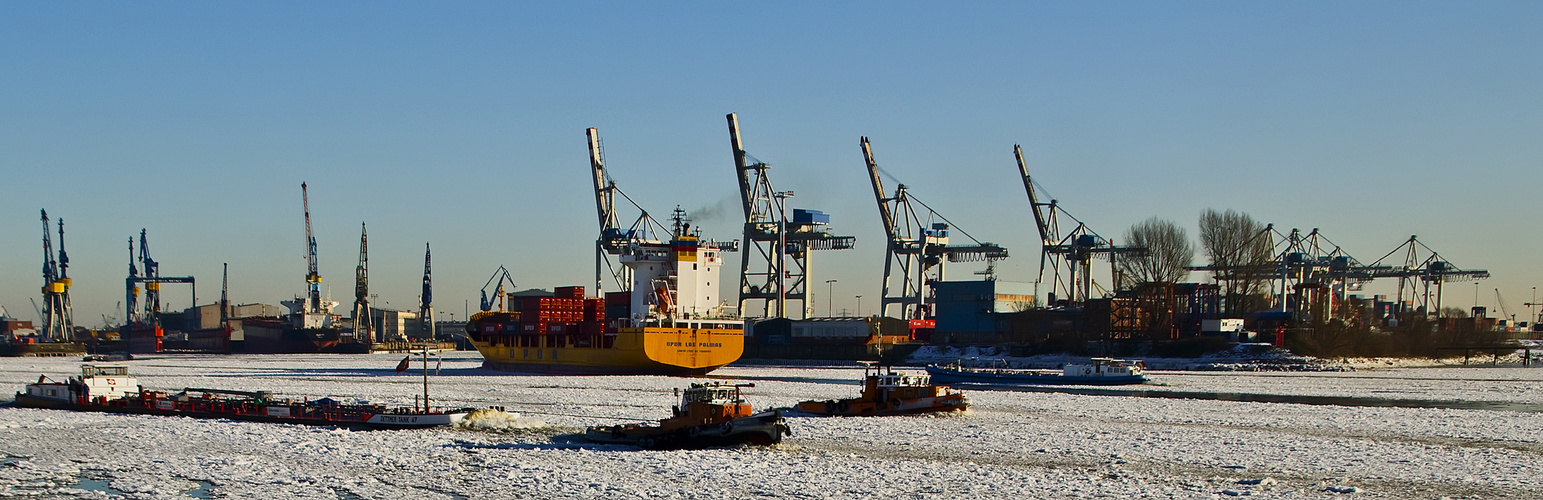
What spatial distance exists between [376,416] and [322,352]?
12639cm

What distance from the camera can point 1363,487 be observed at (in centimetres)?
2539

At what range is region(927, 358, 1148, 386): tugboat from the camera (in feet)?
203

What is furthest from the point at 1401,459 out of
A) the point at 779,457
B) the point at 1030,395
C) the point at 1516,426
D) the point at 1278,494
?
the point at 1030,395

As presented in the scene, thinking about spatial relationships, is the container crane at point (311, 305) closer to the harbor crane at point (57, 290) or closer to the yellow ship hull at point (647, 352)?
the harbor crane at point (57, 290)

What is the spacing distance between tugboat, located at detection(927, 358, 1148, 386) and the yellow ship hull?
13.8 meters

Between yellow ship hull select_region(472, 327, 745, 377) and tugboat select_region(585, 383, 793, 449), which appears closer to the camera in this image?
tugboat select_region(585, 383, 793, 449)

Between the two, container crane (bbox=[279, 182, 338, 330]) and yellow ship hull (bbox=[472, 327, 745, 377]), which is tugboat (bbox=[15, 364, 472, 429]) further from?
container crane (bbox=[279, 182, 338, 330])

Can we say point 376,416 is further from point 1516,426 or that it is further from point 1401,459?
point 1516,426

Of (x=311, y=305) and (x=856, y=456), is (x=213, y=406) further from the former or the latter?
(x=311, y=305)

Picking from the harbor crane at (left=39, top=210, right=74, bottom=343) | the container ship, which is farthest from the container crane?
the container ship

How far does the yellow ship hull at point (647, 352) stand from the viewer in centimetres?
7025

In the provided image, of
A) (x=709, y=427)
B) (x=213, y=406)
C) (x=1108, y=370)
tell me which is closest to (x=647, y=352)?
(x=1108, y=370)

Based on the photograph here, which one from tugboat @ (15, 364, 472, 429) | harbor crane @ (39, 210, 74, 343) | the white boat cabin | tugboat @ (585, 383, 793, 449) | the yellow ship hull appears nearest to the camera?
tugboat @ (585, 383, 793, 449)

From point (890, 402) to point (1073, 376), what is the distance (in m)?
24.7
